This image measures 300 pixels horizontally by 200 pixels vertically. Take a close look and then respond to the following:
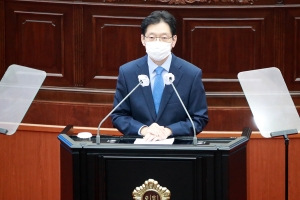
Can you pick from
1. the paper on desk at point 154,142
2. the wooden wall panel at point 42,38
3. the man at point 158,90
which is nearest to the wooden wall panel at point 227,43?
the wooden wall panel at point 42,38

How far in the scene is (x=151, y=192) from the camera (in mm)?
3904

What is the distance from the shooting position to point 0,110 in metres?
4.90

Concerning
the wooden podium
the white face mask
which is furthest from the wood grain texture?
the wooden podium

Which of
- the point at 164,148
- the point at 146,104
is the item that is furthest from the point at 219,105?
the point at 164,148

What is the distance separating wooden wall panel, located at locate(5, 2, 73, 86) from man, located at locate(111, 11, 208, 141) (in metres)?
1.79

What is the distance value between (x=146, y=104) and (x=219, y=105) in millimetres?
1757

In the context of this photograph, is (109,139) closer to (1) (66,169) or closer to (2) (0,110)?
(1) (66,169)

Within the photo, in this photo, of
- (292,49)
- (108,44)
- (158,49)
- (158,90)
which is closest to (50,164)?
(108,44)

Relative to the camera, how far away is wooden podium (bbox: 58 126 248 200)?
3896mm

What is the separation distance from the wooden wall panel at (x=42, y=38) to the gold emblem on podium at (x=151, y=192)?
2371mm

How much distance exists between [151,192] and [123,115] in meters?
0.59

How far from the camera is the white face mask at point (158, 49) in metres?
4.23

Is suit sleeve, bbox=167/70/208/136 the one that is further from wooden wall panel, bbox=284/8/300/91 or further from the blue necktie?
wooden wall panel, bbox=284/8/300/91

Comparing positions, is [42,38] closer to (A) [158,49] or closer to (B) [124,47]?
(B) [124,47]
